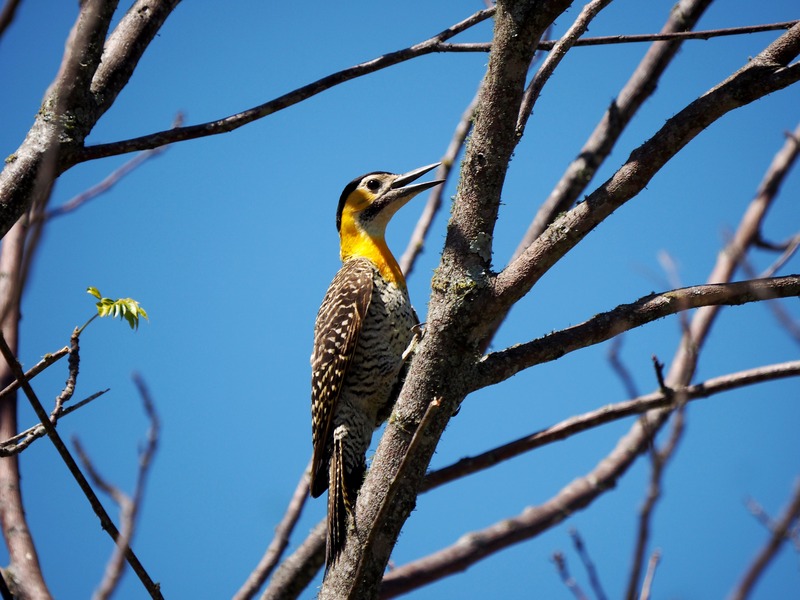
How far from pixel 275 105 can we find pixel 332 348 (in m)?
2.32

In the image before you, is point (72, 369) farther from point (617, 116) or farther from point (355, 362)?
point (617, 116)

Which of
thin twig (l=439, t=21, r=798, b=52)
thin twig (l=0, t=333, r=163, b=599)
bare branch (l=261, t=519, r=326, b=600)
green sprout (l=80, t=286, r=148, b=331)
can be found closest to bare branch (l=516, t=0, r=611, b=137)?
thin twig (l=439, t=21, r=798, b=52)

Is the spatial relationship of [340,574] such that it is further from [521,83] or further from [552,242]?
[521,83]

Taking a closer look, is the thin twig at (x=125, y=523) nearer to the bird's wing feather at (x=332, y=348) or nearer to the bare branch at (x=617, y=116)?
the bird's wing feather at (x=332, y=348)

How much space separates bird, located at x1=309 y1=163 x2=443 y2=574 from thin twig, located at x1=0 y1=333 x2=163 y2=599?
2647 millimetres

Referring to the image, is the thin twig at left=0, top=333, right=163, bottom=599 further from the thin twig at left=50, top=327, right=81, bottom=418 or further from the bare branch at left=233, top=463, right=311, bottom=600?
the bare branch at left=233, top=463, right=311, bottom=600

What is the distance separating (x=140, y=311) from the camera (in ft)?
13.1

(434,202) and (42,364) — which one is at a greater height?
(434,202)

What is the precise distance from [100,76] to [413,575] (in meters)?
4.45

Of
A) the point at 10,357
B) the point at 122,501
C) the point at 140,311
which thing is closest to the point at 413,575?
the point at 140,311

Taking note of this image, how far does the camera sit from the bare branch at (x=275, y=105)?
398 cm

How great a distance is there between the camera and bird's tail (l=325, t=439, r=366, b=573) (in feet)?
15.1

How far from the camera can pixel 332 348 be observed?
20.6ft

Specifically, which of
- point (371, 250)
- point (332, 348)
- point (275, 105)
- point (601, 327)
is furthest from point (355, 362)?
point (601, 327)
